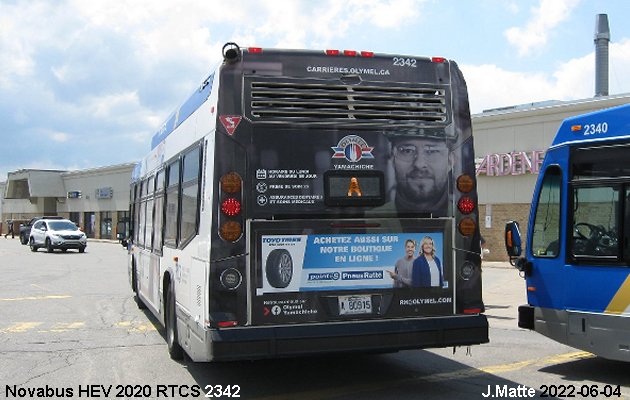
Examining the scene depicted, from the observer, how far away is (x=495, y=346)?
29.4 feet

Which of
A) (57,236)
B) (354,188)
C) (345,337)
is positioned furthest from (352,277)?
(57,236)

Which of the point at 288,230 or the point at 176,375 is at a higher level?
the point at 288,230

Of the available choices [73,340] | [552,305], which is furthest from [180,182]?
[552,305]

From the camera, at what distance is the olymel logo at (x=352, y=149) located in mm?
6273

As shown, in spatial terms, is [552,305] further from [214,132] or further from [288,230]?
[214,132]

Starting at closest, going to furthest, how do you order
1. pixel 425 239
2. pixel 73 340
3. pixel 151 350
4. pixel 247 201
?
pixel 247 201 → pixel 425 239 → pixel 151 350 → pixel 73 340

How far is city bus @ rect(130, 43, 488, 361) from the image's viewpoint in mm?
5883

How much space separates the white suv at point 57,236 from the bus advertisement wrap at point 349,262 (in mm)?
32265

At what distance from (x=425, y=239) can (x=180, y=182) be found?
2893mm

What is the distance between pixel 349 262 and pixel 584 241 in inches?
108

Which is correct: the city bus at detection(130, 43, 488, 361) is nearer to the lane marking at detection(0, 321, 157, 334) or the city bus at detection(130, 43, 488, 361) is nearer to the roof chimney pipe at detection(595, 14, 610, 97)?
the lane marking at detection(0, 321, 157, 334)

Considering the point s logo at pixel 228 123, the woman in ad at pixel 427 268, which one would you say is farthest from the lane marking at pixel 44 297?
the woman in ad at pixel 427 268

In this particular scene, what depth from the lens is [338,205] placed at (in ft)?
20.3

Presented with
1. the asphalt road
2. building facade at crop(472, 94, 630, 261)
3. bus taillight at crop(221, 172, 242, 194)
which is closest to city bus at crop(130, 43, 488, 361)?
bus taillight at crop(221, 172, 242, 194)
